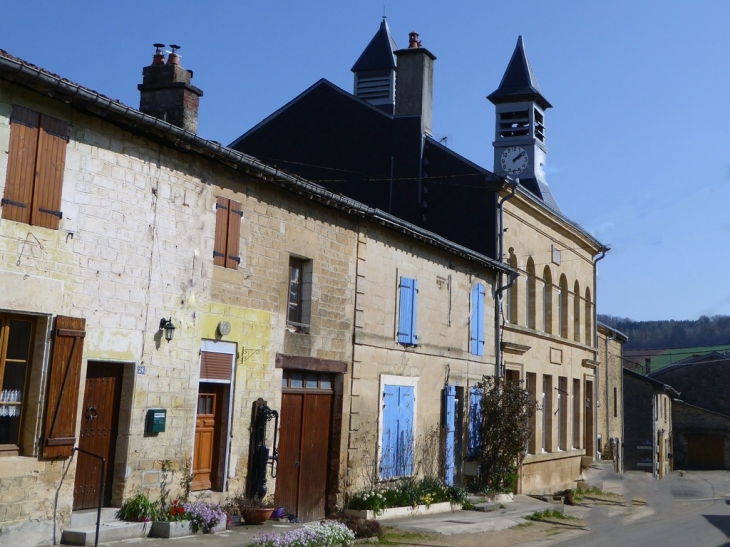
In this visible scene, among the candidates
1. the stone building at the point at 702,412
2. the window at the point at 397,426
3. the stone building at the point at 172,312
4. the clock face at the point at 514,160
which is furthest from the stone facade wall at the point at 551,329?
the stone building at the point at 702,412

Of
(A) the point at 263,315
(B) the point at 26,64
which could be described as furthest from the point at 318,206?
(B) the point at 26,64

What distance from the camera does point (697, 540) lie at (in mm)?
Answer: 14500

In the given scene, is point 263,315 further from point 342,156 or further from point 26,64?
point 342,156

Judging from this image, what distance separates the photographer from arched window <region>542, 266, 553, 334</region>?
24359 mm

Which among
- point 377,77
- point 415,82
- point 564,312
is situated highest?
point 377,77

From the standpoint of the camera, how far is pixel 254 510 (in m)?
11.8

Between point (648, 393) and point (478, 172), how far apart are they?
22.7 metres

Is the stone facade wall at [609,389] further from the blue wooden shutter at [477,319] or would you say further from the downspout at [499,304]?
the blue wooden shutter at [477,319]

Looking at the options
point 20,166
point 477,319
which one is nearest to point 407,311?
point 477,319

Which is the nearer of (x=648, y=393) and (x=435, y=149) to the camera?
(x=435, y=149)

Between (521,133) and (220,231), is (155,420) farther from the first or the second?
(521,133)

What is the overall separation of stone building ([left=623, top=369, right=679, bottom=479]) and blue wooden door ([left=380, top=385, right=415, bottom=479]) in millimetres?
25725

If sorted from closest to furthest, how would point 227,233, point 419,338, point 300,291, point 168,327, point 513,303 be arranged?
1. point 168,327
2. point 227,233
3. point 300,291
4. point 419,338
5. point 513,303

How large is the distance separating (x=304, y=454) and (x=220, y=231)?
4110 millimetres
